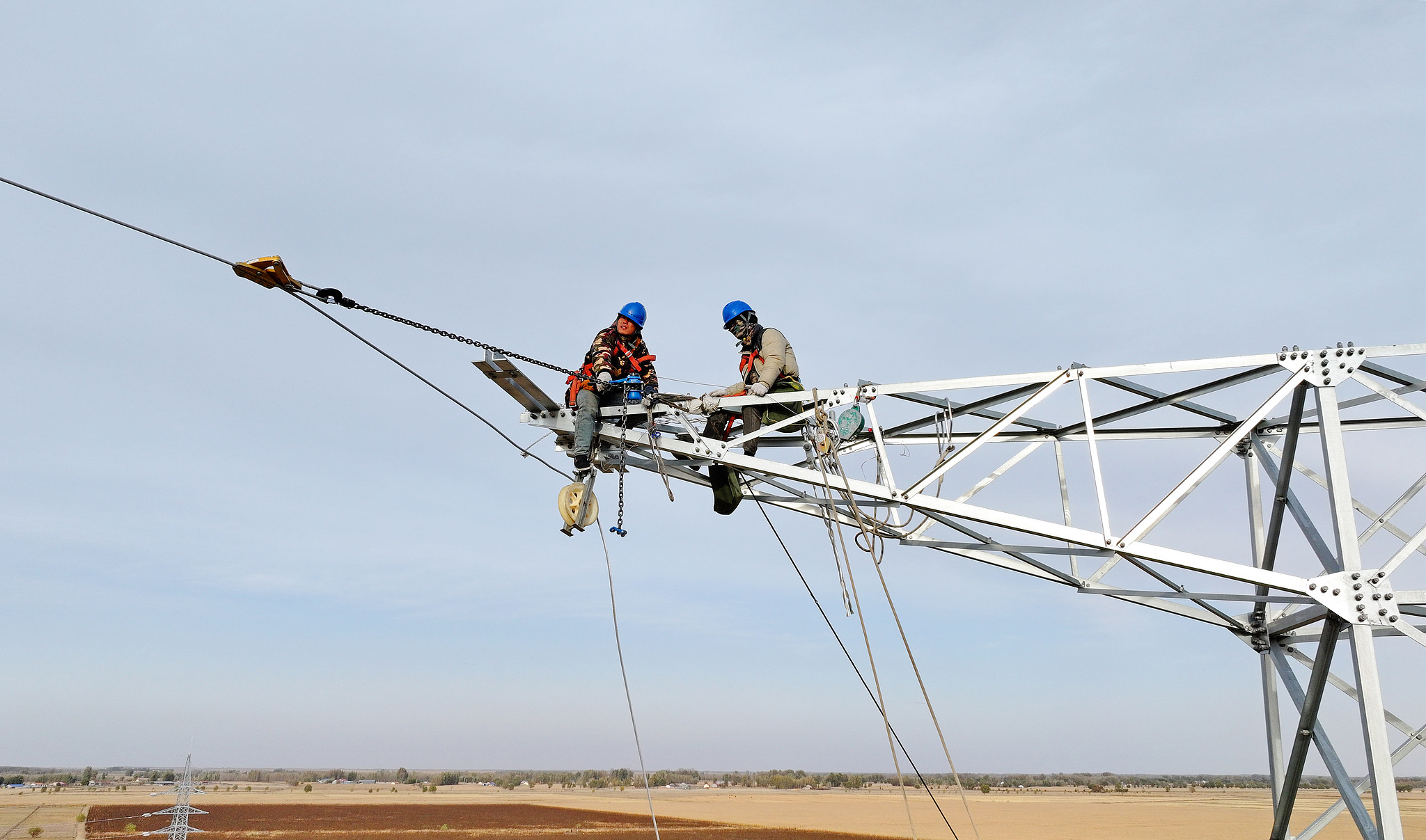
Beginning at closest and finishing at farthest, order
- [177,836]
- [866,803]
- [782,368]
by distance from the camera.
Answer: [782,368], [177,836], [866,803]

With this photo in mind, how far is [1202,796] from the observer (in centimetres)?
9006

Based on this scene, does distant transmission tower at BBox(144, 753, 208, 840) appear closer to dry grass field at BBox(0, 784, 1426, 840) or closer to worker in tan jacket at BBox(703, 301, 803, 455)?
dry grass field at BBox(0, 784, 1426, 840)

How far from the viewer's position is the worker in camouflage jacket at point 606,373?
1166 centimetres

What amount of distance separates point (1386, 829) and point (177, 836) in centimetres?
3905

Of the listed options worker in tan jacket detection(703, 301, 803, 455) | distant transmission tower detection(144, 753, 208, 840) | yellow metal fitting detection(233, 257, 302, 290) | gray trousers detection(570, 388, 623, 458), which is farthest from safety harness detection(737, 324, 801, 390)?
distant transmission tower detection(144, 753, 208, 840)

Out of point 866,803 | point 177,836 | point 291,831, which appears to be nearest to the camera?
point 177,836

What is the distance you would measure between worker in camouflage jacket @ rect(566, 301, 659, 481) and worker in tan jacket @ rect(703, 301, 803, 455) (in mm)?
855

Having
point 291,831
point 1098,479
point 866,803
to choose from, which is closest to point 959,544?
point 1098,479

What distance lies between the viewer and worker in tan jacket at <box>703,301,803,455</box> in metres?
11.5

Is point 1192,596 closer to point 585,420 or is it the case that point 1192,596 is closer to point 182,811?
point 585,420

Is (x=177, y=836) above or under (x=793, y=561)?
under

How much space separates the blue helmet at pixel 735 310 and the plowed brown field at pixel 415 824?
41.0 m

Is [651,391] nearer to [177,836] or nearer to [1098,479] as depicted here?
[1098,479]

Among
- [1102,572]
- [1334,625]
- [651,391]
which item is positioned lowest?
[1334,625]
